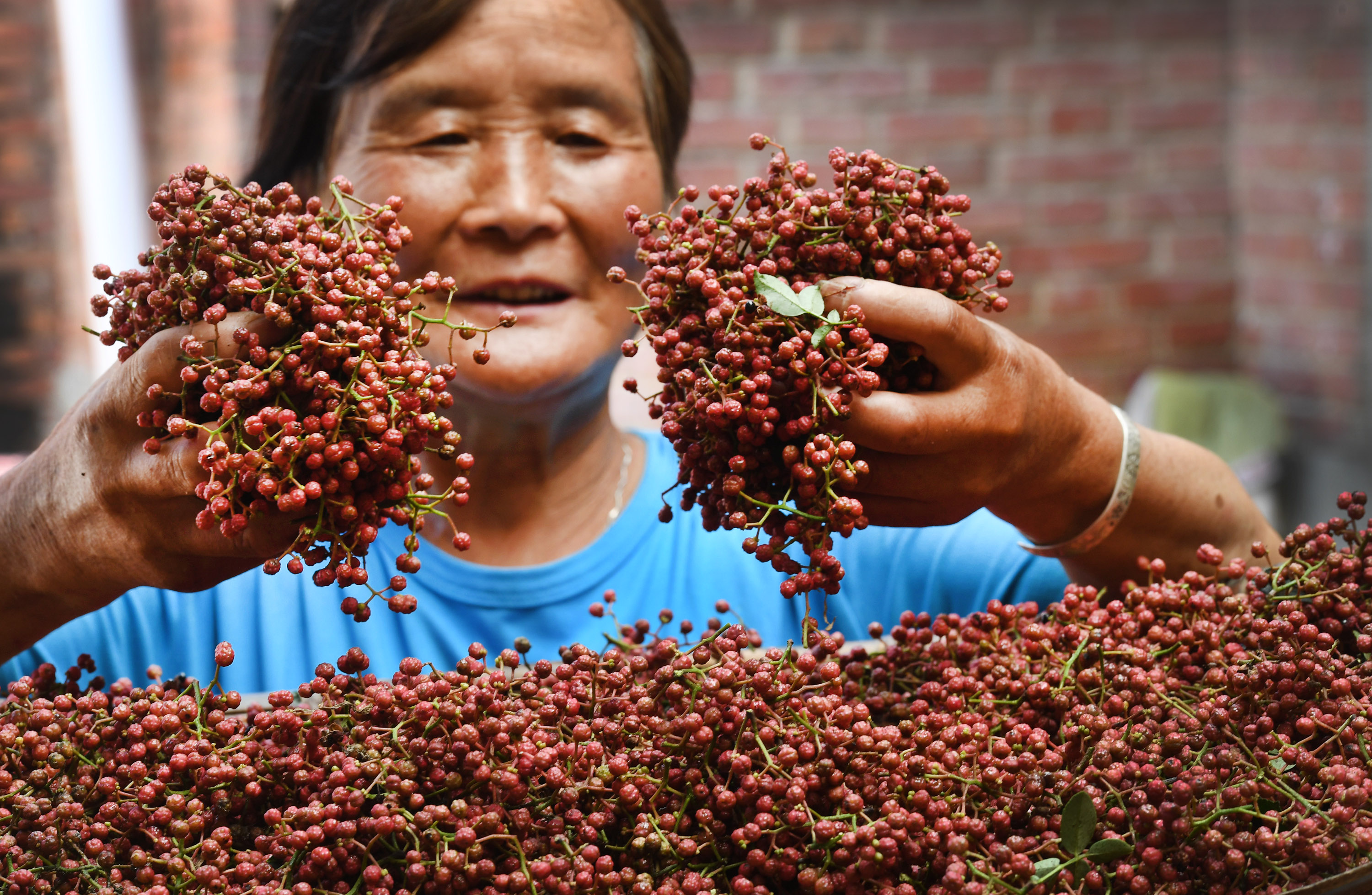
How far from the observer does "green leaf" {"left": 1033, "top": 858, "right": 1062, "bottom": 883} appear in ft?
2.28

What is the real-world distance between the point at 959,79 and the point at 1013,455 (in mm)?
2957

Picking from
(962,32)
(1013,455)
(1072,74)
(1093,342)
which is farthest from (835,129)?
(1013,455)

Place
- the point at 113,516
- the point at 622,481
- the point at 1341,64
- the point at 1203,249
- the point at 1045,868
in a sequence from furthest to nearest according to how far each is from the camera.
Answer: the point at 1203,249 < the point at 1341,64 < the point at 622,481 < the point at 113,516 < the point at 1045,868

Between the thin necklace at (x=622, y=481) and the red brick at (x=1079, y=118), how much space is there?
8.24 feet

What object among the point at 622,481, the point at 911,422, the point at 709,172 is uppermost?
the point at 709,172

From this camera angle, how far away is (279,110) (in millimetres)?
1495

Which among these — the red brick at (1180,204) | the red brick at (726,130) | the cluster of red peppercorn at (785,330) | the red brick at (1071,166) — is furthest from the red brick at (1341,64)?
the cluster of red peppercorn at (785,330)

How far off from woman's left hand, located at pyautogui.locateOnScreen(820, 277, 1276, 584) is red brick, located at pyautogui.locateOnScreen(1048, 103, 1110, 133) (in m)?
2.74

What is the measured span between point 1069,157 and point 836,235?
10.4 feet

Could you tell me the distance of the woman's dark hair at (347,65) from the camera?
51.2 inches

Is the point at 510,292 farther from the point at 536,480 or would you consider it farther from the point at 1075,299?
the point at 1075,299

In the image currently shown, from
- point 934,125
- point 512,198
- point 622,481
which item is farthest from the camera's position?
point 934,125

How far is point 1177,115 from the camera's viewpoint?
370cm

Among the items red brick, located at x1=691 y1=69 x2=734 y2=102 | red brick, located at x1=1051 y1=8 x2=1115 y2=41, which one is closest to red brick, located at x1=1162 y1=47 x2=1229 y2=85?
red brick, located at x1=1051 y1=8 x2=1115 y2=41
